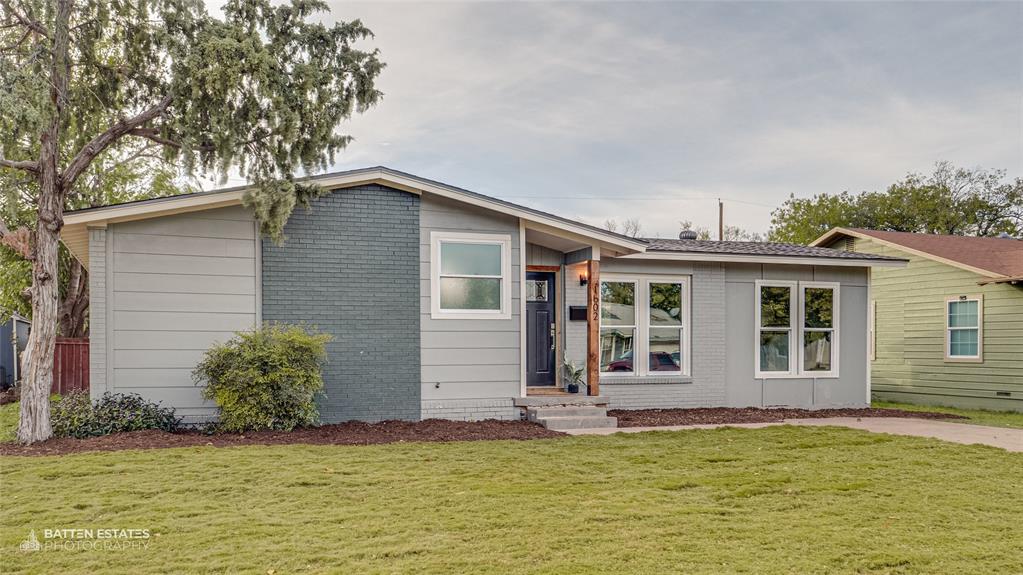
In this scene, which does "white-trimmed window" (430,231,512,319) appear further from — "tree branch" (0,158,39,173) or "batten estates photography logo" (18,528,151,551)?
"batten estates photography logo" (18,528,151,551)

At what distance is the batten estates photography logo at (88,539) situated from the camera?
160 inches

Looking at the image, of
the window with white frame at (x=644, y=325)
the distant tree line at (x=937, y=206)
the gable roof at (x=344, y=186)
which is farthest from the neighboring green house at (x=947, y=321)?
the distant tree line at (x=937, y=206)

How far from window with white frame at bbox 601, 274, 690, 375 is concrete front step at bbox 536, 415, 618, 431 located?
6.44ft

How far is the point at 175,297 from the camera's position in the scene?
8.52 meters

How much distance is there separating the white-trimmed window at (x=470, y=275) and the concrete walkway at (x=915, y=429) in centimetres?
216

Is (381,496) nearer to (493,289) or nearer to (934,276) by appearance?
(493,289)

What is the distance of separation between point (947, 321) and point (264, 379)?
1395 cm

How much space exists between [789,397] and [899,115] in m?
10.3

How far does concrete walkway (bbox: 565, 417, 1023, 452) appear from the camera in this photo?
8.52 m

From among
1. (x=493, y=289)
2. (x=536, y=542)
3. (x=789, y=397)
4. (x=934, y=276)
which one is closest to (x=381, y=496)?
(x=536, y=542)

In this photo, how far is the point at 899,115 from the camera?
1800cm

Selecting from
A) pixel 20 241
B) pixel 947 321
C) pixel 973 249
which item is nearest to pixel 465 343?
pixel 20 241

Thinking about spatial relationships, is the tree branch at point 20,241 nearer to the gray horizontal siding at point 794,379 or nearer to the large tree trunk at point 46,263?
the large tree trunk at point 46,263

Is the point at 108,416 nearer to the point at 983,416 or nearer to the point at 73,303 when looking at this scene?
the point at 73,303
